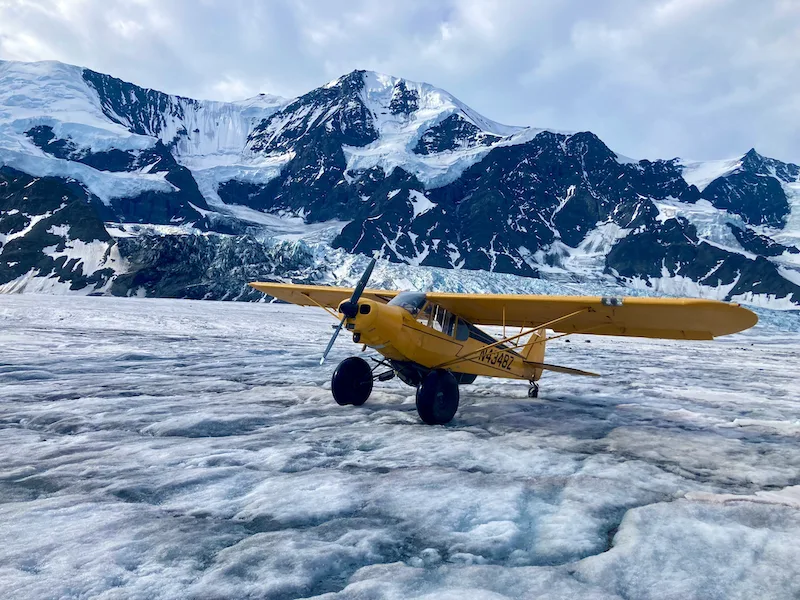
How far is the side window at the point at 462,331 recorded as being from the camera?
26.4 ft

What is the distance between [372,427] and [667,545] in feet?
13.1

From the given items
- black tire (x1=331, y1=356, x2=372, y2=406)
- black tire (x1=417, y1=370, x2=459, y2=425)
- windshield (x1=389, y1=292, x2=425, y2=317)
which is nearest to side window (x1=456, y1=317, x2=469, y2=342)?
windshield (x1=389, y1=292, x2=425, y2=317)

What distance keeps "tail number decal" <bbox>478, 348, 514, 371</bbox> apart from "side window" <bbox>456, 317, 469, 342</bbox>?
56 cm

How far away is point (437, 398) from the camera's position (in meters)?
6.86

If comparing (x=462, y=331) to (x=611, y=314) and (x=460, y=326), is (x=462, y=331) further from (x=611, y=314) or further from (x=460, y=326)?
(x=611, y=314)

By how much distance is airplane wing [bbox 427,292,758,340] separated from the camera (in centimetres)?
688

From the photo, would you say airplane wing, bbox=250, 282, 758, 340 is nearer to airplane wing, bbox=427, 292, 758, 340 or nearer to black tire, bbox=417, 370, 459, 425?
airplane wing, bbox=427, 292, 758, 340

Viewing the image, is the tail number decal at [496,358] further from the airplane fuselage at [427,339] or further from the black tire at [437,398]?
the black tire at [437,398]

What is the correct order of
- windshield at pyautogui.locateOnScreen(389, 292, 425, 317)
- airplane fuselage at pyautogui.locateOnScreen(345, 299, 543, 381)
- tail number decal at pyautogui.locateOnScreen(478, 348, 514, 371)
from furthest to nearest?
tail number decal at pyautogui.locateOnScreen(478, 348, 514, 371) → windshield at pyautogui.locateOnScreen(389, 292, 425, 317) → airplane fuselage at pyautogui.locateOnScreen(345, 299, 543, 381)

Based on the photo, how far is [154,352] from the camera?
13.3 m

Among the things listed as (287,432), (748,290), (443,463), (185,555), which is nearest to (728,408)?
(443,463)

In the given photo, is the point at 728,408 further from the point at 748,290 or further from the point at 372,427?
the point at 748,290

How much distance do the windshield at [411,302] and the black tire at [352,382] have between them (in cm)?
117

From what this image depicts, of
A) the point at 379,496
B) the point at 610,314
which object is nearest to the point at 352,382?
the point at 379,496
